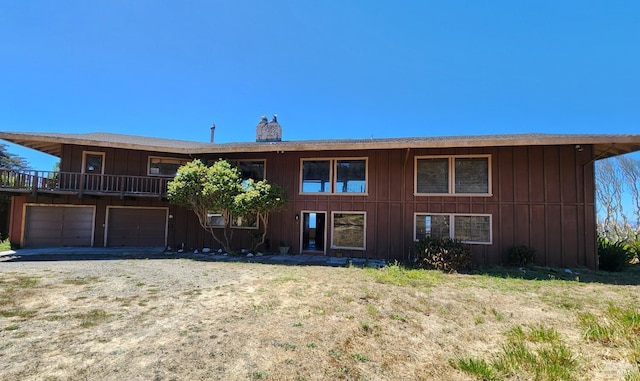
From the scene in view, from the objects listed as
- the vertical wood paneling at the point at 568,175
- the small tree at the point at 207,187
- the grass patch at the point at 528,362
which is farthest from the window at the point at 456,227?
the grass patch at the point at 528,362

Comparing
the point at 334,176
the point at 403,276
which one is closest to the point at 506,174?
the point at 403,276

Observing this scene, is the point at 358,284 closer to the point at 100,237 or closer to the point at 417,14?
the point at 417,14

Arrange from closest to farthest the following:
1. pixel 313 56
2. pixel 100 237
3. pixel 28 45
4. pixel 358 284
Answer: pixel 358 284 → pixel 28 45 → pixel 100 237 → pixel 313 56

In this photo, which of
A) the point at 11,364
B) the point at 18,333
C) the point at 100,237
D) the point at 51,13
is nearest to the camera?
the point at 11,364

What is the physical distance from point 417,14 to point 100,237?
15.2m

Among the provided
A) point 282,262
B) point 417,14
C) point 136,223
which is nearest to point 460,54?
point 417,14

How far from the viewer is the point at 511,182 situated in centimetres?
1027

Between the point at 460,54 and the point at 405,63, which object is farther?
the point at 405,63

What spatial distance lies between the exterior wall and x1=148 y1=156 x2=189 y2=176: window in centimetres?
31

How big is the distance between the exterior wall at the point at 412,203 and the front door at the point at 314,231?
32 centimetres

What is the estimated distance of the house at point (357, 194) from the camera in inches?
387

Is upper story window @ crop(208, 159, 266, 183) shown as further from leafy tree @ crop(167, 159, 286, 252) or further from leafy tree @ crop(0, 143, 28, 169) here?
leafy tree @ crop(0, 143, 28, 169)

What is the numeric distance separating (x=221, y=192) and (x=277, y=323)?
Answer: 7.18 metres

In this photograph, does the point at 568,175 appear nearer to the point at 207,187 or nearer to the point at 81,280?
the point at 207,187
